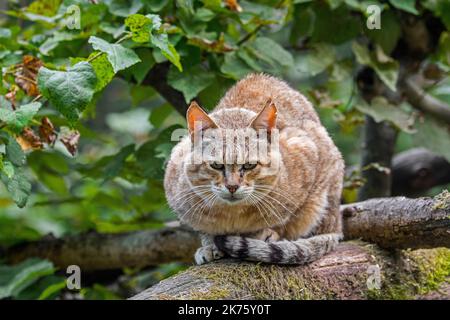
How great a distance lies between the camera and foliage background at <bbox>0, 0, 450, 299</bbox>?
3154mm

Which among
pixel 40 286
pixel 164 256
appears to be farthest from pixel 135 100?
pixel 40 286

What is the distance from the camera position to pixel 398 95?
5.04m

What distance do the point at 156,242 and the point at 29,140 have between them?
126 centimetres

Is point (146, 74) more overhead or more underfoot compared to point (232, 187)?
more overhead

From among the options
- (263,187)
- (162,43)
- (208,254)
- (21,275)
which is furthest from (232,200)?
(21,275)

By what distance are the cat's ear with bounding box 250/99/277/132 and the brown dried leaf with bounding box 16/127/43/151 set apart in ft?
3.74

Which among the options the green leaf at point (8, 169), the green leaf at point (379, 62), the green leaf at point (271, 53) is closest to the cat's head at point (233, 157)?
the green leaf at point (8, 169)

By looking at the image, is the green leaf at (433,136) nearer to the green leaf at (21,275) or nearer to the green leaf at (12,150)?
the green leaf at (21,275)

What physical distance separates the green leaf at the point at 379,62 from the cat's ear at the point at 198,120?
1.70 meters

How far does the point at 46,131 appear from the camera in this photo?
12.0 feet

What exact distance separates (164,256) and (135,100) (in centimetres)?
103

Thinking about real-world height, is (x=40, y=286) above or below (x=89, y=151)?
below

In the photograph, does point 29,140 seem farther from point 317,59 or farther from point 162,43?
point 317,59

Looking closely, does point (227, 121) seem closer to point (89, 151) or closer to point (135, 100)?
point (135, 100)
